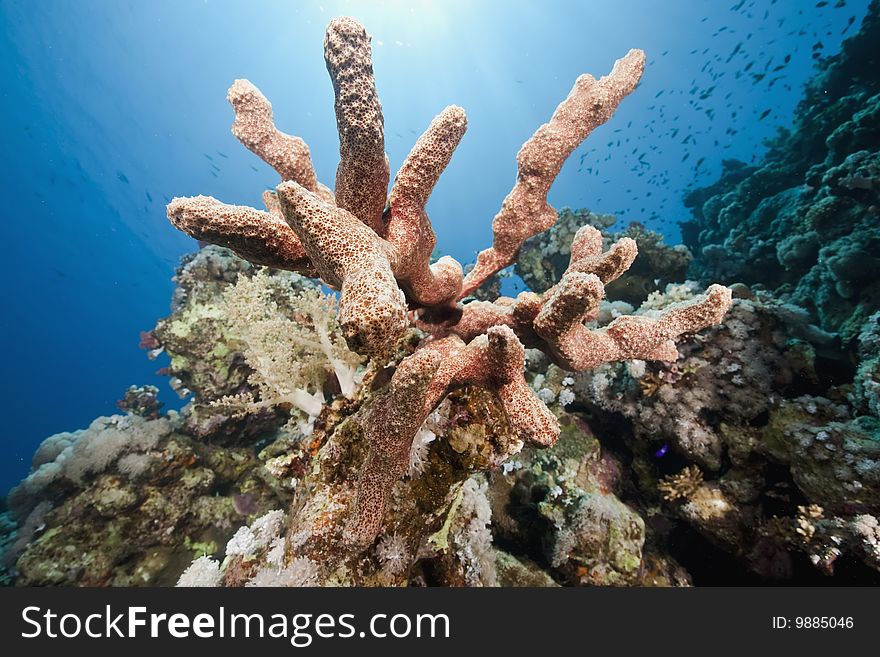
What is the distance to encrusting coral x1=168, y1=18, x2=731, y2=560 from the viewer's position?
5.71 feet

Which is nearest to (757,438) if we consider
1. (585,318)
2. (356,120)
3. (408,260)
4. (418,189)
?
(585,318)

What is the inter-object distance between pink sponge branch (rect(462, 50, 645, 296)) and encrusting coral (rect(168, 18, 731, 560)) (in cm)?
1

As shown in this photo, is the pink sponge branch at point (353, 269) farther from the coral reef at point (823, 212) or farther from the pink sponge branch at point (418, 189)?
the coral reef at point (823, 212)

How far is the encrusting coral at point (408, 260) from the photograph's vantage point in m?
1.74

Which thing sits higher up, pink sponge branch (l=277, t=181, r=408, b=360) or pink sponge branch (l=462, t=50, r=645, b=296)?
Result: pink sponge branch (l=462, t=50, r=645, b=296)

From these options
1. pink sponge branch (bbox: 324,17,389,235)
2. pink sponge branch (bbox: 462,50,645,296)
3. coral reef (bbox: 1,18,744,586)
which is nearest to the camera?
pink sponge branch (bbox: 324,17,389,235)

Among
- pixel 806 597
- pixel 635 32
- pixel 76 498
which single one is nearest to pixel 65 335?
pixel 76 498

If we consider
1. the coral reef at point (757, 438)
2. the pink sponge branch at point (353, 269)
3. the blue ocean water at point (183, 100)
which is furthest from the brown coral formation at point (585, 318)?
the blue ocean water at point (183, 100)

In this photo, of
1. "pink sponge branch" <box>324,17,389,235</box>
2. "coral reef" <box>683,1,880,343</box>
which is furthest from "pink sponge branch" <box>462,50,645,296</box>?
"coral reef" <box>683,1,880,343</box>

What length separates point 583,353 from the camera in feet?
10.1

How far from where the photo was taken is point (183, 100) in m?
49.0

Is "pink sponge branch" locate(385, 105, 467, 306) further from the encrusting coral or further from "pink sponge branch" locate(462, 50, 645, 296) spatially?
"pink sponge branch" locate(462, 50, 645, 296)

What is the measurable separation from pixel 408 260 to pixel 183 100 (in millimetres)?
67402

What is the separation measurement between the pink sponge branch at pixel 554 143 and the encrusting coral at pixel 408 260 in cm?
1
